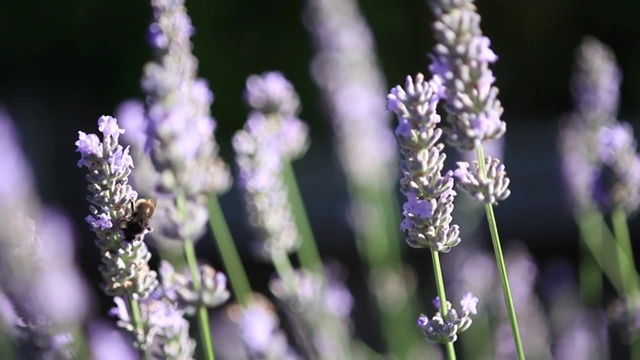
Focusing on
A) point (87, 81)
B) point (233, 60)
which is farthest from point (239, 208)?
point (87, 81)

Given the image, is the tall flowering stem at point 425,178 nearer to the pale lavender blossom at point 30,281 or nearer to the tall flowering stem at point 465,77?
the tall flowering stem at point 465,77

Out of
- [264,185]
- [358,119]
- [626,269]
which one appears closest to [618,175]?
[626,269]

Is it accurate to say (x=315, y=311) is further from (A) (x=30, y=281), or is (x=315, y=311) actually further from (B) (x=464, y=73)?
(B) (x=464, y=73)

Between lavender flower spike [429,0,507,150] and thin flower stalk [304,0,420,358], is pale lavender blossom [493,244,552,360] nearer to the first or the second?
thin flower stalk [304,0,420,358]

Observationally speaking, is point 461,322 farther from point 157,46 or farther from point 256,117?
point 256,117

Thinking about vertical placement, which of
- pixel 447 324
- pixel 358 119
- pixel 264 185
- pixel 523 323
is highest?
pixel 358 119

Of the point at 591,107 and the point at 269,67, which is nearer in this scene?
the point at 591,107
